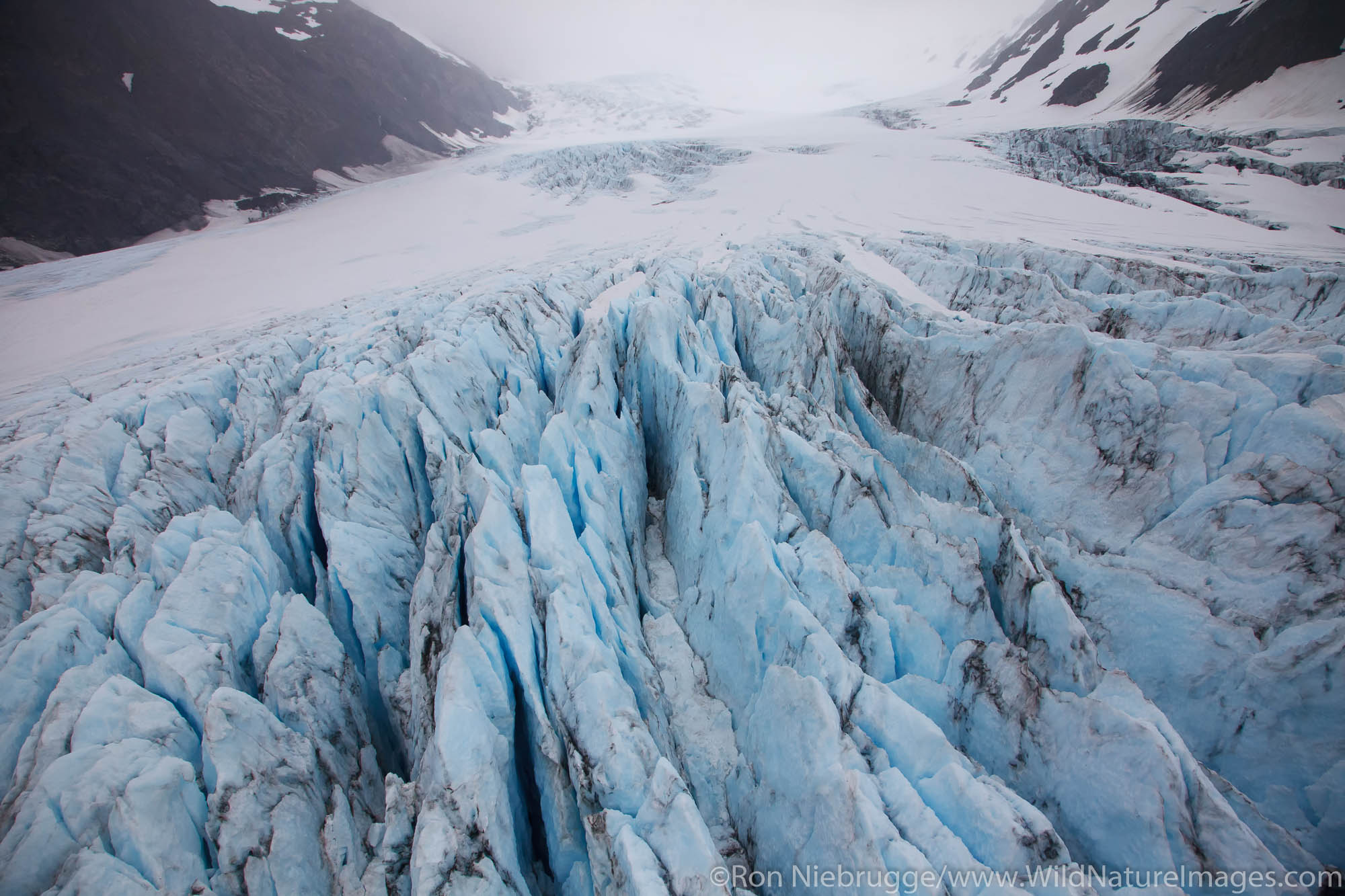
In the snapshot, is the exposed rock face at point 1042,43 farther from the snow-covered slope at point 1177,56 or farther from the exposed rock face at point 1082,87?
the exposed rock face at point 1082,87

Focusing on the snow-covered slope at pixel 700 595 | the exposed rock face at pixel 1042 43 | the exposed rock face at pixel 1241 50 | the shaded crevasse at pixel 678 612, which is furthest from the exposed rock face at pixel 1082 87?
the shaded crevasse at pixel 678 612

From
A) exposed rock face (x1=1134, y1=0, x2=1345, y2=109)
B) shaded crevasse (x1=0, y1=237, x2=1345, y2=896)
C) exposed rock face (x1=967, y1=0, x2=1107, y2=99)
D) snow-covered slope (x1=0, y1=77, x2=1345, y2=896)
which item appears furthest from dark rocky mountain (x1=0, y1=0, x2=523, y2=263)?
exposed rock face (x1=967, y1=0, x2=1107, y2=99)

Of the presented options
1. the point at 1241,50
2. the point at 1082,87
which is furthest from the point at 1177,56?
the point at 1082,87

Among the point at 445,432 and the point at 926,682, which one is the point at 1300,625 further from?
the point at 445,432

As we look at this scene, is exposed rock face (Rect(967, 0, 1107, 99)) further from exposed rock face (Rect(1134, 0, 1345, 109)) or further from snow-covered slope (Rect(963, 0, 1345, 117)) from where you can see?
exposed rock face (Rect(1134, 0, 1345, 109))

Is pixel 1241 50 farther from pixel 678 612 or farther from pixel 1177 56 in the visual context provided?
pixel 678 612

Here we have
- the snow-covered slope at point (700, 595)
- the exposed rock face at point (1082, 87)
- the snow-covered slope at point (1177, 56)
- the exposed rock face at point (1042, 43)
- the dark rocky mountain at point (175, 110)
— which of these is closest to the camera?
the snow-covered slope at point (700, 595)
